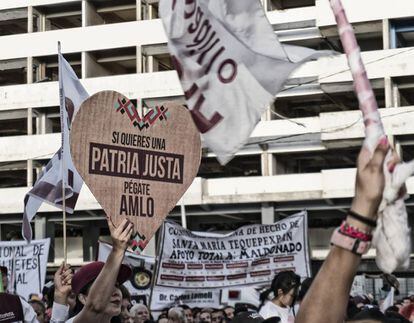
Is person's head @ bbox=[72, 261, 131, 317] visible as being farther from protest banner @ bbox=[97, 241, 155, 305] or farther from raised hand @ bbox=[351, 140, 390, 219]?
protest banner @ bbox=[97, 241, 155, 305]

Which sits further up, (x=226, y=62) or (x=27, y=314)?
(x=226, y=62)

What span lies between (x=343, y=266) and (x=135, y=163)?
2707 millimetres

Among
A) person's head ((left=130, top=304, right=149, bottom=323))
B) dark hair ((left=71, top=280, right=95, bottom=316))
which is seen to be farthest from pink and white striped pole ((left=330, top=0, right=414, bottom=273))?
person's head ((left=130, top=304, right=149, bottom=323))

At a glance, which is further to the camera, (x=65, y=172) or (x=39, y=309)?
(x=39, y=309)

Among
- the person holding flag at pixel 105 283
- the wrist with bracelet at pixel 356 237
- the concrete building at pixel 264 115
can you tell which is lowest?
the person holding flag at pixel 105 283

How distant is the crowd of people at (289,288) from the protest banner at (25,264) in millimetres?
5525

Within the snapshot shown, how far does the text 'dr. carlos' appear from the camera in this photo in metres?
4.77

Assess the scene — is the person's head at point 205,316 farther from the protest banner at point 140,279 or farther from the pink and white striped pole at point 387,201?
the pink and white striped pole at point 387,201

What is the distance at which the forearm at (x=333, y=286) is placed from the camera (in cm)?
220

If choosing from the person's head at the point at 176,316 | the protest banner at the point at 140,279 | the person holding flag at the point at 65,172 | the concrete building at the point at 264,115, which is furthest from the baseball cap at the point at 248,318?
the concrete building at the point at 264,115

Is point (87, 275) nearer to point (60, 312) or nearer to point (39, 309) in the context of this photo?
point (60, 312)

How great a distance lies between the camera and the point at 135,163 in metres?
4.83

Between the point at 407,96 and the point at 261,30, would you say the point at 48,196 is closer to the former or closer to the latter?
the point at 261,30

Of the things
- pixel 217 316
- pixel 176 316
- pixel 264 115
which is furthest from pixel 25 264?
pixel 264 115
